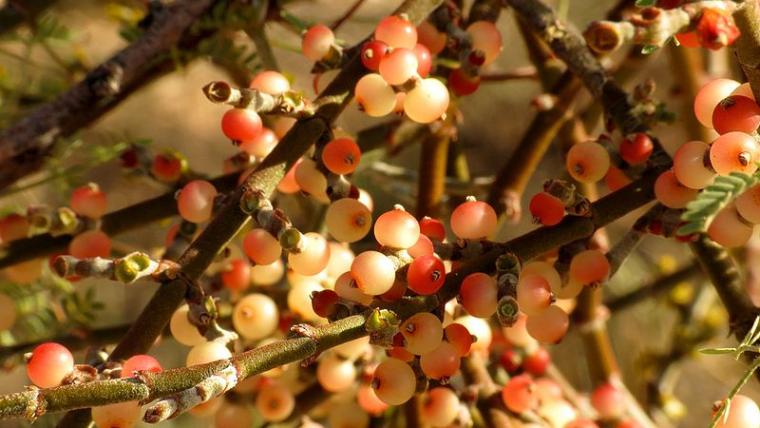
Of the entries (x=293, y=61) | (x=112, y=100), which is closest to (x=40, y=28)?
(x=112, y=100)

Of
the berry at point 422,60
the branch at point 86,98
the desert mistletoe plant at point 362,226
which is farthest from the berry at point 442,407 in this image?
the branch at point 86,98

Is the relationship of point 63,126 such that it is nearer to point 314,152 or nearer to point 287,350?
point 314,152

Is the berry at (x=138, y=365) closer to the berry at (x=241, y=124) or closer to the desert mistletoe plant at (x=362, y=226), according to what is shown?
the desert mistletoe plant at (x=362, y=226)

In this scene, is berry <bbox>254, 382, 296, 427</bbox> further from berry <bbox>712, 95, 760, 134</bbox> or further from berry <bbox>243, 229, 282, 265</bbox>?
berry <bbox>712, 95, 760, 134</bbox>

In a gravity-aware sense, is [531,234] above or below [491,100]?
above

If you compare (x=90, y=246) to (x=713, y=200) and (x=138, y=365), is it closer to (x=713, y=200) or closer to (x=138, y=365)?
(x=138, y=365)

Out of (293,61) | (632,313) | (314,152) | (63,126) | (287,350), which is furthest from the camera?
(293,61)
